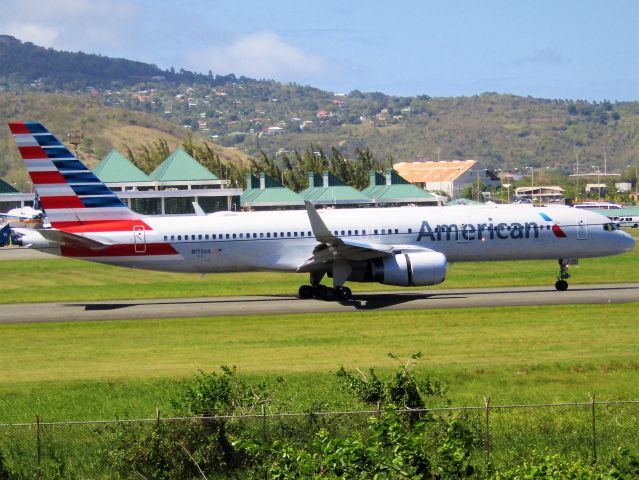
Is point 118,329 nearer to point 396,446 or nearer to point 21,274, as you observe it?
point 396,446

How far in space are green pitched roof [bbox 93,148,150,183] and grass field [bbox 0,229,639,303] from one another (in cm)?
5750

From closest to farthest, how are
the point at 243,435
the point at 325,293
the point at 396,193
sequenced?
the point at 243,435, the point at 325,293, the point at 396,193

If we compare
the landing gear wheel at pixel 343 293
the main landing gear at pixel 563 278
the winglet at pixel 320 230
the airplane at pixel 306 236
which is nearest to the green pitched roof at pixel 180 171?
the airplane at pixel 306 236

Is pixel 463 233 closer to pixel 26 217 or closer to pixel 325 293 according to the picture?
pixel 325 293

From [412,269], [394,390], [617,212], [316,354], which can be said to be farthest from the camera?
[617,212]

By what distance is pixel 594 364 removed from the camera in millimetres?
29016

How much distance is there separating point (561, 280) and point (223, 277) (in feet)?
65.3

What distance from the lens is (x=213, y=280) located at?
57.7 m

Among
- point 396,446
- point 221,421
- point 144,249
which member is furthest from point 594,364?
point 144,249

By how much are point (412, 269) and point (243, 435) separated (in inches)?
969

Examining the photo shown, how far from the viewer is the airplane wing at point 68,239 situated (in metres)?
42.3

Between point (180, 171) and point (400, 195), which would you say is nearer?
point (180, 171)

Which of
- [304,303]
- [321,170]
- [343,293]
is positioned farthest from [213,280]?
[321,170]

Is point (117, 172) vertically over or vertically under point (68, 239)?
over
